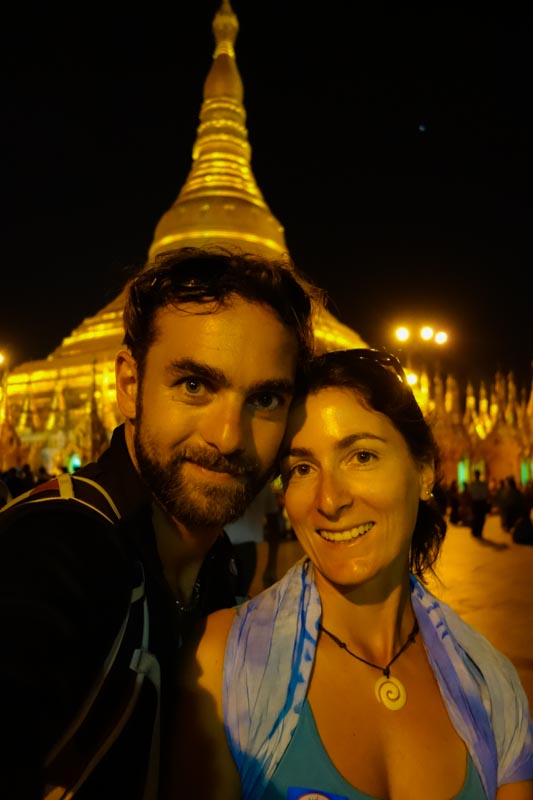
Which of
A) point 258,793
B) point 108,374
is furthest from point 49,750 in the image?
point 108,374

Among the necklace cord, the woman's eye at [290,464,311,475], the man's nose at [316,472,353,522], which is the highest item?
the woman's eye at [290,464,311,475]

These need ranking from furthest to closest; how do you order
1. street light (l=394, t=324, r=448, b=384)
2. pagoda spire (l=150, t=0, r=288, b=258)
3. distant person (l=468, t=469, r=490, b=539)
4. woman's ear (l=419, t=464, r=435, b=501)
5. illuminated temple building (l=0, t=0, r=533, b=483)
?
pagoda spire (l=150, t=0, r=288, b=258)
illuminated temple building (l=0, t=0, r=533, b=483)
distant person (l=468, t=469, r=490, b=539)
street light (l=394, t=324, r=448, b=384)
woman's ear (l=419, t=464, r=435, b=501)

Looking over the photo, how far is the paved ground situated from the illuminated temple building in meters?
13.0

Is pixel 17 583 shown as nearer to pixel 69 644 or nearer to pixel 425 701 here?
pixel 69 644

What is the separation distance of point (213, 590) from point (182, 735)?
0.74m

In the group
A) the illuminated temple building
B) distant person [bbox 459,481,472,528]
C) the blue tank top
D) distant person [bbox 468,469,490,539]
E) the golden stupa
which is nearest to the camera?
the blue tank top

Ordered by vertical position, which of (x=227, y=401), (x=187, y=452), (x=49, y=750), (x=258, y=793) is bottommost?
(x=258, y=793)

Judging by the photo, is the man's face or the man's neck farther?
the man's neck

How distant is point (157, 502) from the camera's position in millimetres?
1716

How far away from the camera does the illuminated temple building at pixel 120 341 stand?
2456cm

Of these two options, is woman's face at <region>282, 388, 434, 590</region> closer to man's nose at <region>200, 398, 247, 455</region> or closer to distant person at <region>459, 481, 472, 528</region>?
man's nose at <region>200, 398, 247, 455</region>

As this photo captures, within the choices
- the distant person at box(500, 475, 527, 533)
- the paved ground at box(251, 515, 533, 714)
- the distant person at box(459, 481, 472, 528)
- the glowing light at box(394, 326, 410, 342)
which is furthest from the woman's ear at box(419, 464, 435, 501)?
the distant person at box(459, 481, 472, 528)

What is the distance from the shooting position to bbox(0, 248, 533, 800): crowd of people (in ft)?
3.92

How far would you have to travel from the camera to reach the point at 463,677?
1.78 m
